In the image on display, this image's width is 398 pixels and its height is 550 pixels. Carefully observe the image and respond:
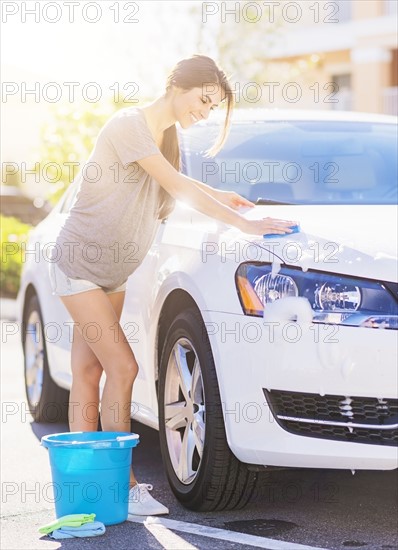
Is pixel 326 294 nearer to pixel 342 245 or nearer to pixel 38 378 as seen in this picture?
pixel 342 245

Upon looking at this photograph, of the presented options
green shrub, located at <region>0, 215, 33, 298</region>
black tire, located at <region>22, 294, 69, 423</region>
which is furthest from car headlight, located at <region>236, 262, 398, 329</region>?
green shrub, located at <region>0, 215, 33, 298</region>

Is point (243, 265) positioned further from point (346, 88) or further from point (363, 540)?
point (346, 88)

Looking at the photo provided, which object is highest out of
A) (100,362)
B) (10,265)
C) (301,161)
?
(10,265)

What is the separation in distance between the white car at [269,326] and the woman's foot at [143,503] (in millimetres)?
112

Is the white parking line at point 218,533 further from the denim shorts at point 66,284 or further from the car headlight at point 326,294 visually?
the denim shorts at point 66,284

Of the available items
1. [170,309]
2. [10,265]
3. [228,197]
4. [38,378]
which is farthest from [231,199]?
[10,265]

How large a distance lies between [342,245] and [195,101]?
838mm

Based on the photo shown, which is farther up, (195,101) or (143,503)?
(195,101)

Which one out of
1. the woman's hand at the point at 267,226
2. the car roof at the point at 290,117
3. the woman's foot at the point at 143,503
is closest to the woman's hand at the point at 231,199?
the woman's hand at the point at 267,226

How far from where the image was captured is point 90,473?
4.15m

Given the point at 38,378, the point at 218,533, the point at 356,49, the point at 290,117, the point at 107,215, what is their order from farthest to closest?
the point at 356,49, the point at 38,378, the point at 290,117, the point at 107,215, the point at 218,533

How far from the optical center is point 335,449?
391 centimetres

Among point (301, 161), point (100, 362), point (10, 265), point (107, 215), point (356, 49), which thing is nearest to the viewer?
point (107, 215)

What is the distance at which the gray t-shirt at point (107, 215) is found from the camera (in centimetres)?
441
